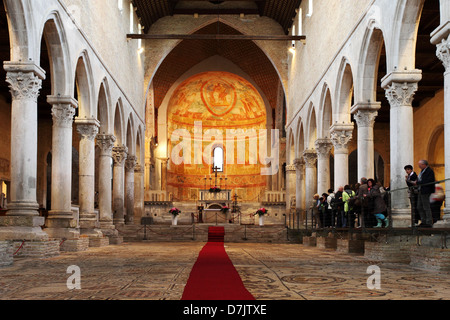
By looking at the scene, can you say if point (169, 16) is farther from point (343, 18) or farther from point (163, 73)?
point (343, 18)

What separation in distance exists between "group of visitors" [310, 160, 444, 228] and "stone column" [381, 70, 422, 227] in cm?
32

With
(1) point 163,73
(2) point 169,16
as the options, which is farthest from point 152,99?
(2) point 169,16

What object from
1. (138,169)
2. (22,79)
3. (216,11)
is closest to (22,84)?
(22,79)

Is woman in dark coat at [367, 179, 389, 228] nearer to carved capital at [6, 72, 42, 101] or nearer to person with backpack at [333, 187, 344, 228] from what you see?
person with backpack at [333, 187, 344, 228]

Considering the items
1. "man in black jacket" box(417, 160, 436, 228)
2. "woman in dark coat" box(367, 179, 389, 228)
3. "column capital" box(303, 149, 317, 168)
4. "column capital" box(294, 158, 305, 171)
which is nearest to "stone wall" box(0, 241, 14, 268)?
"man in black jacket" box(417, 160, 436, 228)

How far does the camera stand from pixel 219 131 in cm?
4519

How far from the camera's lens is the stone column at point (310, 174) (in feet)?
88.9

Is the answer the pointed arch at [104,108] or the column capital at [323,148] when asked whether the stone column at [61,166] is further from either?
the column capital at [323,148]

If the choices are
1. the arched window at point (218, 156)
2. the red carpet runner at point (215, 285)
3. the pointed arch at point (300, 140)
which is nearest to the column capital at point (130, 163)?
the pointed arch at point (300, 140)

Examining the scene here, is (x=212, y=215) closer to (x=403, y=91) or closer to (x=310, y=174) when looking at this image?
(x=310, y=174)

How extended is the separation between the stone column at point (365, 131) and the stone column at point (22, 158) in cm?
898

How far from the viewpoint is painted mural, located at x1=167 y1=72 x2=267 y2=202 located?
43.0 meters

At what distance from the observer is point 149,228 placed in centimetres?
2609

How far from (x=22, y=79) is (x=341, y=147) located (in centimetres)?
1121
